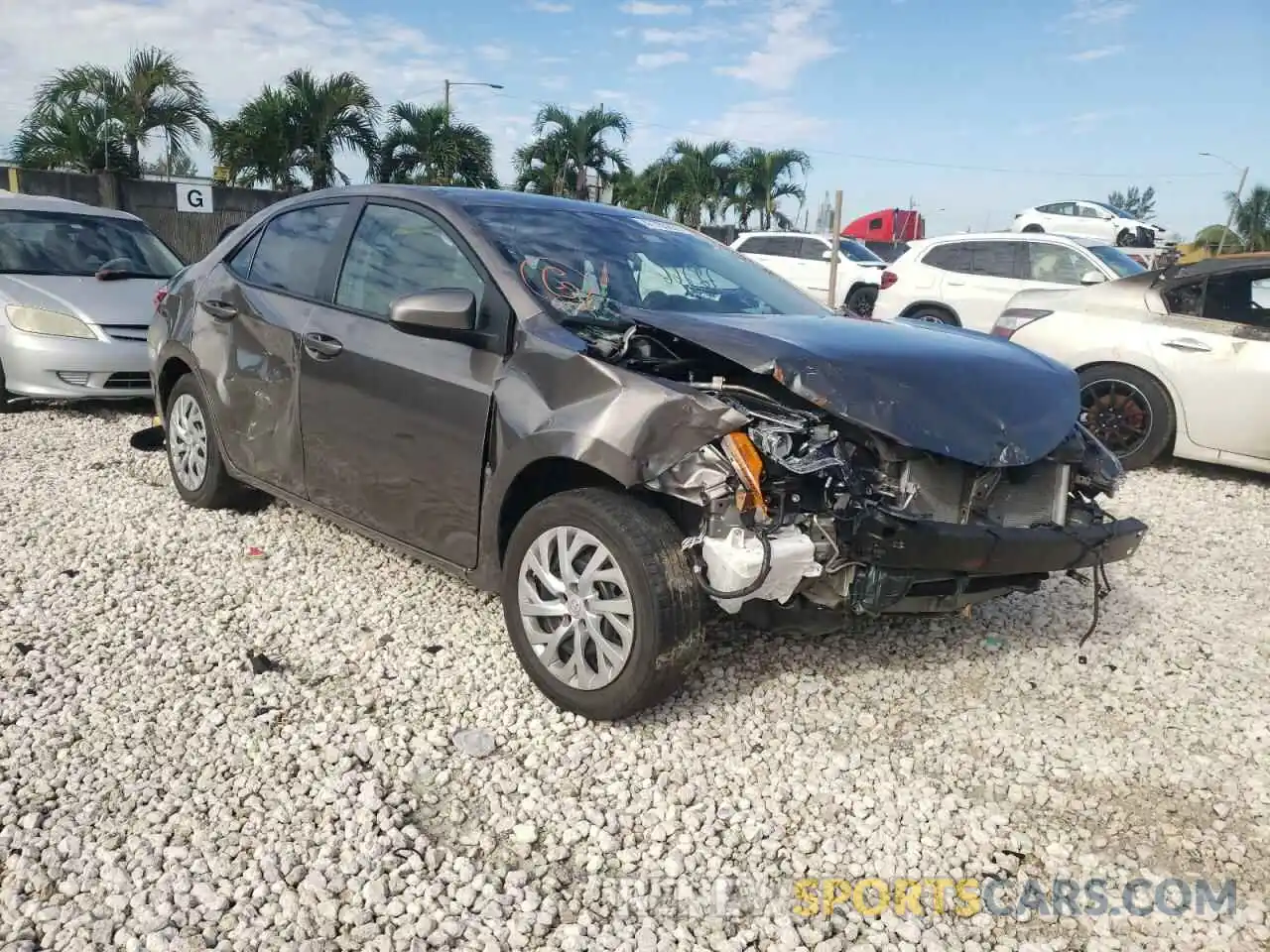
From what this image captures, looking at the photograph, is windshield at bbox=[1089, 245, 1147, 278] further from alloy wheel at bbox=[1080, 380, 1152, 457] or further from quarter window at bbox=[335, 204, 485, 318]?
quarter window at bbox=[335, 204, 485, 318]

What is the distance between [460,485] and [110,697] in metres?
1.35

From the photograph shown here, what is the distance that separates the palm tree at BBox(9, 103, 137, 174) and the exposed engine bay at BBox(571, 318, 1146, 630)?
2050 cm

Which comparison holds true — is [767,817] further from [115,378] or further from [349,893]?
[115,378]

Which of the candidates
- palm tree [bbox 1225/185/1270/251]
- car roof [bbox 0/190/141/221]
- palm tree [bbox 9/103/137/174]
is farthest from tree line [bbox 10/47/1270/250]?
palm tree [bbox 1225/185/1270/251]

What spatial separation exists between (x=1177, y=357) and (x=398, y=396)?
18.8 feet

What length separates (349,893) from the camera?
2484 millimetres

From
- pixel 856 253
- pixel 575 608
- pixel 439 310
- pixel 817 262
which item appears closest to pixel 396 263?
pixel 439 310

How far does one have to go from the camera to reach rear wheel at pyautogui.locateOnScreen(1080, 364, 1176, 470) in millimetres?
7160

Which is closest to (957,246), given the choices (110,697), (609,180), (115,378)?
(115,378)

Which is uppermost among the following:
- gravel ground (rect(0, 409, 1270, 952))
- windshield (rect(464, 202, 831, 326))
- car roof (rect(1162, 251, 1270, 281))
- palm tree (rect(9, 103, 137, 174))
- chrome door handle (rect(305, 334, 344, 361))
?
palm tree (rect(9, 103, 137, 174))

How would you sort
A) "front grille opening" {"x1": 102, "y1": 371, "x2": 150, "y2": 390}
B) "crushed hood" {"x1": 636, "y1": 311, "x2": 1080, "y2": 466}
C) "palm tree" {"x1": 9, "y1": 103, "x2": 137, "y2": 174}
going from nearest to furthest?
Answer: "crushed hood" {"x1": 636, "y1": 311, "x2": 1080, "y2": 466}, "front grille opening" {"x1": 102, "y1": 371, "x2": 150, "y2": 390}, "palm tree" {"x1": 9, "y1": 103, "x2": 137, "y2": 174}

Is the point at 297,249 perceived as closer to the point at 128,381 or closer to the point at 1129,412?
the point at 128,381

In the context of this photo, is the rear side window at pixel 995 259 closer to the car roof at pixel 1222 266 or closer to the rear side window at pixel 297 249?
the car roof at pixel 1222 266

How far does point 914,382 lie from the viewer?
3260 mm
